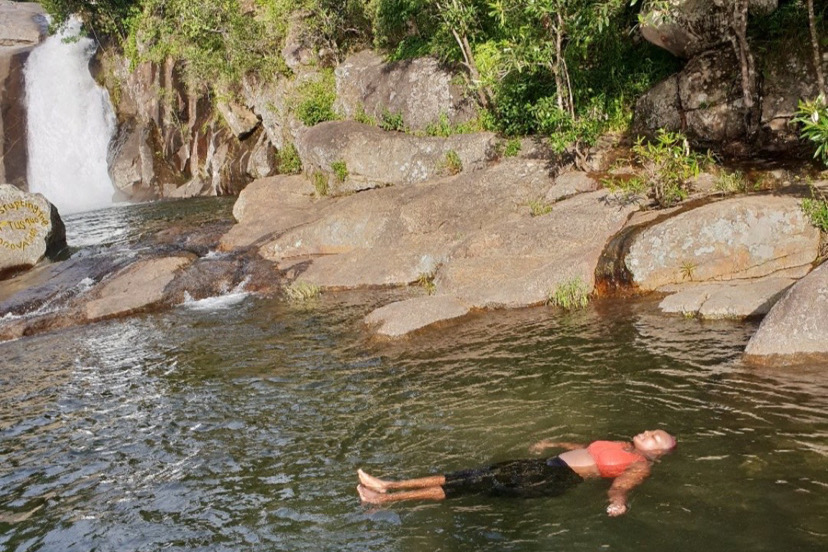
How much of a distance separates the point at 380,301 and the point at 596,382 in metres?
7.20

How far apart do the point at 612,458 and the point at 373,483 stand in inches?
104

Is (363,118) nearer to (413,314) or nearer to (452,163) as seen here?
(452,163)

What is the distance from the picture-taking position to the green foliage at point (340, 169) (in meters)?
24.2

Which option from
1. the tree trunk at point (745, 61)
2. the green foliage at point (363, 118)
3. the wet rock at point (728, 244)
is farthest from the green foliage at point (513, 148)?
the wet rock at point (728, 244)

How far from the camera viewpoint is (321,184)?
24.9m

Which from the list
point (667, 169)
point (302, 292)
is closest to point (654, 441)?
point (667, 169)

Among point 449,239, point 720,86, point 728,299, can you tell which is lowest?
point 728,299

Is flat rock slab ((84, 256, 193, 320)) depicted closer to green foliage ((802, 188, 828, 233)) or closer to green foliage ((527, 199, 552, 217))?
green foliage ((527, 199, 552, 217))

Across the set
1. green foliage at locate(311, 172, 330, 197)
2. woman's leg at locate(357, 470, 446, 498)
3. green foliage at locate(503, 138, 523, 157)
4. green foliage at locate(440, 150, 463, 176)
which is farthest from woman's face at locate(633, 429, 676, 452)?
green foliage at locate(311, 172, 330, 197)

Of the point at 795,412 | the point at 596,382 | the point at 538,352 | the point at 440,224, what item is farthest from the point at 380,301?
the point at 795,412

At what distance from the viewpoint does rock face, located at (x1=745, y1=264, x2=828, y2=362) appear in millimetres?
9906

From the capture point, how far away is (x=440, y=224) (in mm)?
19219

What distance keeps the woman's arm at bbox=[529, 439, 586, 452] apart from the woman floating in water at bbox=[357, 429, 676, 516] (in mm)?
483

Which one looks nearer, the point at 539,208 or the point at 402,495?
the point at 402,495
